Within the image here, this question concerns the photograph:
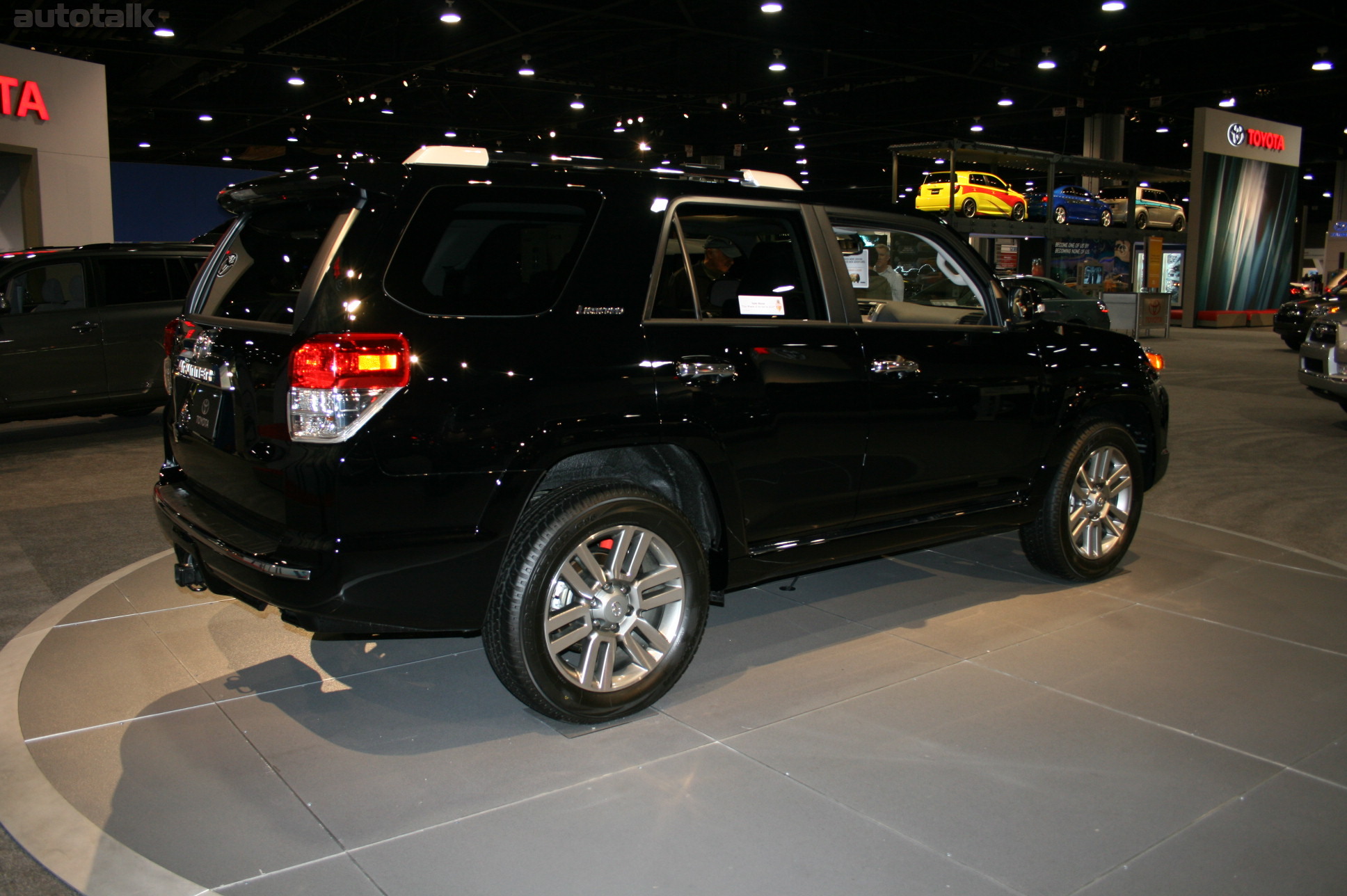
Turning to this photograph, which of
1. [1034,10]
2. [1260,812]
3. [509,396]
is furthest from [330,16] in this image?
[1260,812]

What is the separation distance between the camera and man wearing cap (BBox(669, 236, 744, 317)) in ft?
11.1

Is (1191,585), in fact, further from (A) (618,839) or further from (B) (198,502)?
(B) (198,502)

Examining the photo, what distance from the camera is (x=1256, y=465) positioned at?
8094mm

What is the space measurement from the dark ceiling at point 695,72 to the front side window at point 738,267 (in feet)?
35.5

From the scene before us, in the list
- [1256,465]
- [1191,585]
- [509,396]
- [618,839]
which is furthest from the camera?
[1256,465]

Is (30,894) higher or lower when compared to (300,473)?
lower

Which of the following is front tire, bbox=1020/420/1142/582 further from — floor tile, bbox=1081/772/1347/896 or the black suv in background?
the black suv in background

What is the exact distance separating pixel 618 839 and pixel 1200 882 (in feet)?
4.78

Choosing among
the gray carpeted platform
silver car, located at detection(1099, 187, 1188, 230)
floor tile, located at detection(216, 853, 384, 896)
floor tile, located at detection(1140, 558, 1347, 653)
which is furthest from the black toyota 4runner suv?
silver car, located at detection(1099, 187, 1188, 230)

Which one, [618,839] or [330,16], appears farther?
[330,16]

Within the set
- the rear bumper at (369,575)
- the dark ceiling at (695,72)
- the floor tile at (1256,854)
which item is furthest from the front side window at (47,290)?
the floor tile at (1256,854)

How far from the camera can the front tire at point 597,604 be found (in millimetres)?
2986

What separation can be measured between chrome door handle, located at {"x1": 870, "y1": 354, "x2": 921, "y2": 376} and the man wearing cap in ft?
2.21

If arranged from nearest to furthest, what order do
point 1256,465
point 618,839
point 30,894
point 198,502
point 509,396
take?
1. point 30,894
2. point 618,839
3. point 509,396
4. point 198,502
5. point 1256,465
